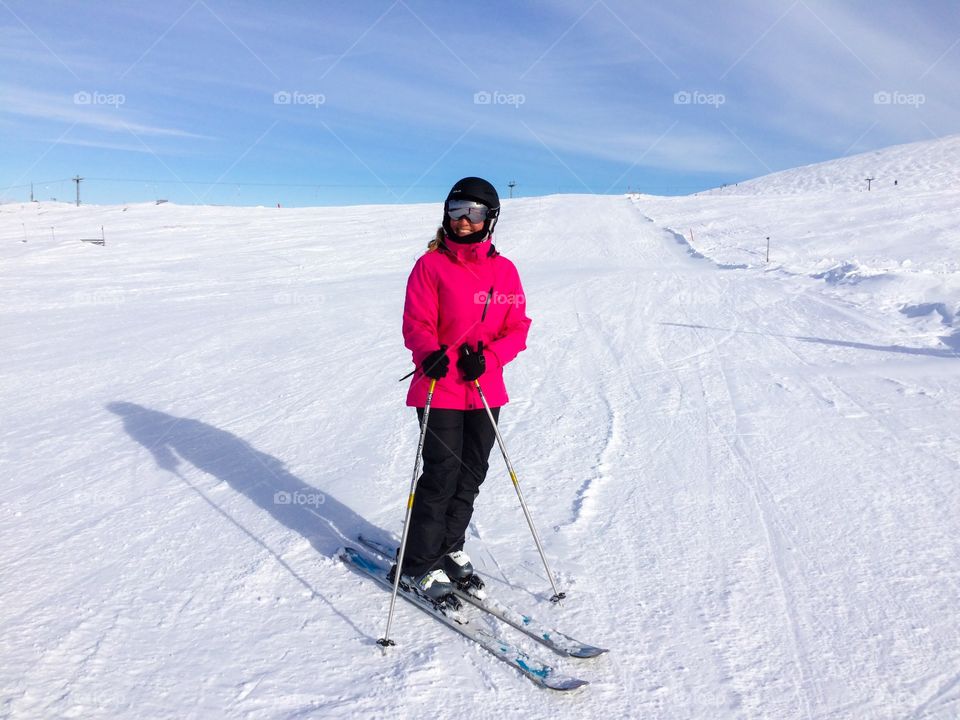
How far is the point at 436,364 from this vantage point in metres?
3.24

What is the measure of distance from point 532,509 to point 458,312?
1738 mm

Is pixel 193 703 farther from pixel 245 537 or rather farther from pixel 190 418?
pixel 190 418

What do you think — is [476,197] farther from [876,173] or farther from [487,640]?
[876,173]

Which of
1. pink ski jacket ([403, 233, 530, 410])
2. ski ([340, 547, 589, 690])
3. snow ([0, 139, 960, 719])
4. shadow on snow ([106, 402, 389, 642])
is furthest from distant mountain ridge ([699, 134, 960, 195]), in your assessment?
ski ([340, 547, 589, 690])

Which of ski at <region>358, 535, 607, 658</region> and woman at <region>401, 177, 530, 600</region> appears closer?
ski at <region>358, 535, 607, 658</region>

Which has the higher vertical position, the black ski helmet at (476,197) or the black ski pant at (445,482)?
the black ski helmet at (476,197)

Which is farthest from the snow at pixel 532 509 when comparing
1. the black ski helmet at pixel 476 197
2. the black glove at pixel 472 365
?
the black ski helmet at pixel 476 197

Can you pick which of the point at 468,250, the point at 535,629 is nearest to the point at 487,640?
the point at 535,629

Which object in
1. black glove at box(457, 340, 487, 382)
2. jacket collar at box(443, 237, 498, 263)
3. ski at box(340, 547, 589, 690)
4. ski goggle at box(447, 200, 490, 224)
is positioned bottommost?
ski at box(340, 547, 589, 690)

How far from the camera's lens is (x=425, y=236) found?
25.9 meters

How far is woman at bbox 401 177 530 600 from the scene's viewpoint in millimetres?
3363

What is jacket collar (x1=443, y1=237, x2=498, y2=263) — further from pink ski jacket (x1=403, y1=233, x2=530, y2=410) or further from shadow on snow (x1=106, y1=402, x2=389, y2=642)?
shadow on snow (x1=106, y1=402, x2=389, y2=642)

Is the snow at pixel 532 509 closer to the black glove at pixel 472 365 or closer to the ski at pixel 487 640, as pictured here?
the ski at pixel 487 640

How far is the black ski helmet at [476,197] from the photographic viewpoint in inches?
131
